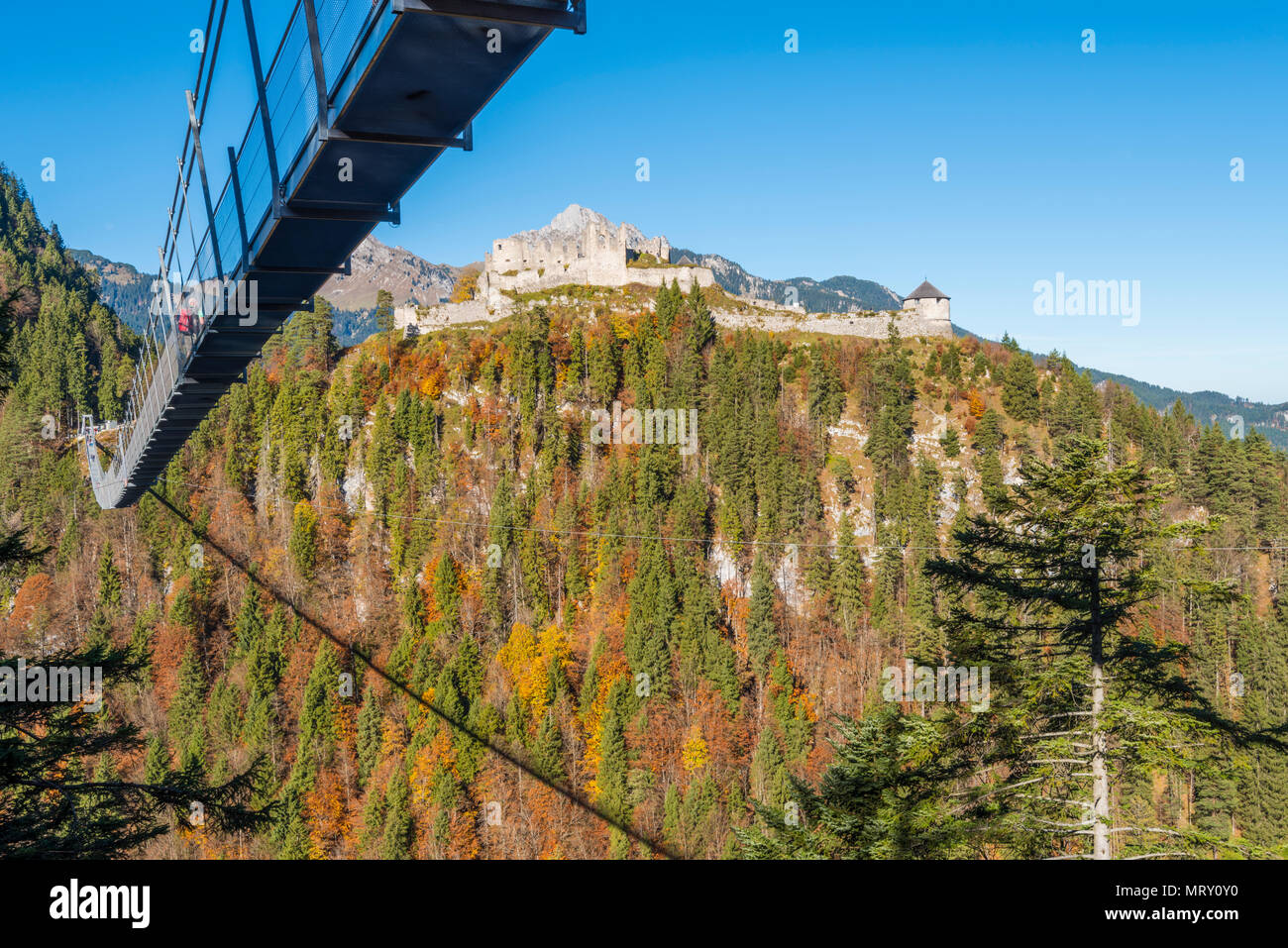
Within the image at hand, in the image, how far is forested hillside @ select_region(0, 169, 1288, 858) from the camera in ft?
129

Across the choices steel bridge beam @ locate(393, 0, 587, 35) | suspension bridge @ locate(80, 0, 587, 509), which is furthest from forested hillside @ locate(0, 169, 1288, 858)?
steel bridge beam @ locate(393, 0, 587, 35)

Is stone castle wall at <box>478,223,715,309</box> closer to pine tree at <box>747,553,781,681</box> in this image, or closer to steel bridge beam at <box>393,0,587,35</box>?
pine tree at <box>747,553,781,681</box>

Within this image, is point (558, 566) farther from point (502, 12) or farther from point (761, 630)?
point (502, 12)

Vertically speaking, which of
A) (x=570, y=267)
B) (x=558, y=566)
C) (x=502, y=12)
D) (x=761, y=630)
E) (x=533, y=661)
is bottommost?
(x=533, y=661)

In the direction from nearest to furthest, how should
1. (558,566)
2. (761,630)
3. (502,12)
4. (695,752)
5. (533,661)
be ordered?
1. (502,12)
2. (695,752)
3. (761,630)
4. (533,661)
5. (558,566)

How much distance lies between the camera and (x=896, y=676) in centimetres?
3847

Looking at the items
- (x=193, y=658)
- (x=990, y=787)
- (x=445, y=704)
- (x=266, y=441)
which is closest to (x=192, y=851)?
(x=193, y=658)

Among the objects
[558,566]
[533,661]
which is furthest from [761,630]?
[558,566]

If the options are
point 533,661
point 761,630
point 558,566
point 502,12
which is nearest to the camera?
point 502,12

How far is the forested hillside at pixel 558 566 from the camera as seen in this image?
3928cm

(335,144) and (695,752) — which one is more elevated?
(335,144)

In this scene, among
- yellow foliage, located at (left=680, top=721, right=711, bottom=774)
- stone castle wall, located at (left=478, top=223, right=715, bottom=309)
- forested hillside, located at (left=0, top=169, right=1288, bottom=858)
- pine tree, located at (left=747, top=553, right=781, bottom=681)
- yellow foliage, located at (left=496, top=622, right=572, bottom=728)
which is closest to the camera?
forested hillside, located at (left=0, top=169, right=1288, bottom=858)

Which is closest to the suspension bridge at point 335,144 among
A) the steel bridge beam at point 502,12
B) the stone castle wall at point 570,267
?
the steel bridge beam at point 502,12

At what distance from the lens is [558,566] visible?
4838 centimetres
